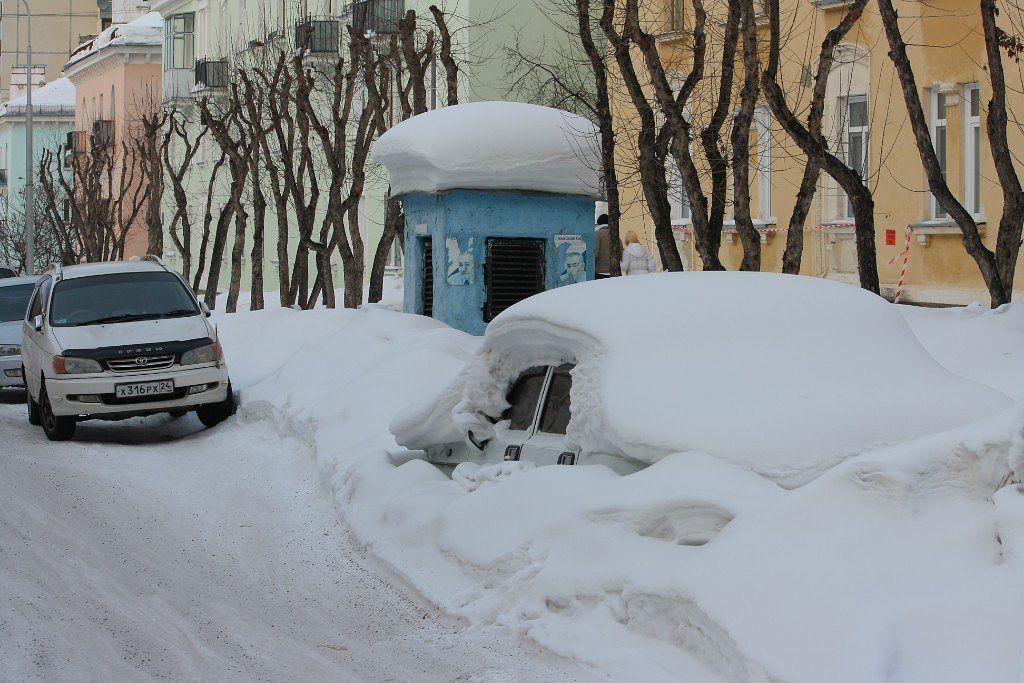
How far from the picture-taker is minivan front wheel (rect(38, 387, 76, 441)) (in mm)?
15102

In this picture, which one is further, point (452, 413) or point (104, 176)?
point (104, 176)

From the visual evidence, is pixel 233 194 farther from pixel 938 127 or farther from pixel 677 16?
pixel 938 127

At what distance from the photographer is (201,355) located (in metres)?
15.5

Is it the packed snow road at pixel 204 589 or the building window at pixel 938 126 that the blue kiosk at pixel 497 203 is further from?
the building window at pixel 938 126

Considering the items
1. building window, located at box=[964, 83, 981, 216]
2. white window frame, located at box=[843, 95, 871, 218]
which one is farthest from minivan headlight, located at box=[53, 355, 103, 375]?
white window frame, located at box=[843, 95, 871, 218]

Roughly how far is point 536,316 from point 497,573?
1875mm

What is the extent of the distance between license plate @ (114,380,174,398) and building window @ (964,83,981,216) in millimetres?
12496

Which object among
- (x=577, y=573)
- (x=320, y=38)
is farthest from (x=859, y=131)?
(x=577, y=573)

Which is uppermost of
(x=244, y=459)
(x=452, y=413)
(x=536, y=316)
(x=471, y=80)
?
(x=471, y=80)

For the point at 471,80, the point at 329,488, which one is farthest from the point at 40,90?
the point at 329,488

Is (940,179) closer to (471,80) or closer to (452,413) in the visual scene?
(452,413)

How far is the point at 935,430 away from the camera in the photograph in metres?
7.61

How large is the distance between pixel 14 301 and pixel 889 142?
42.4ft

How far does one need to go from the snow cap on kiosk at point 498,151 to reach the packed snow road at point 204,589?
499 cm
